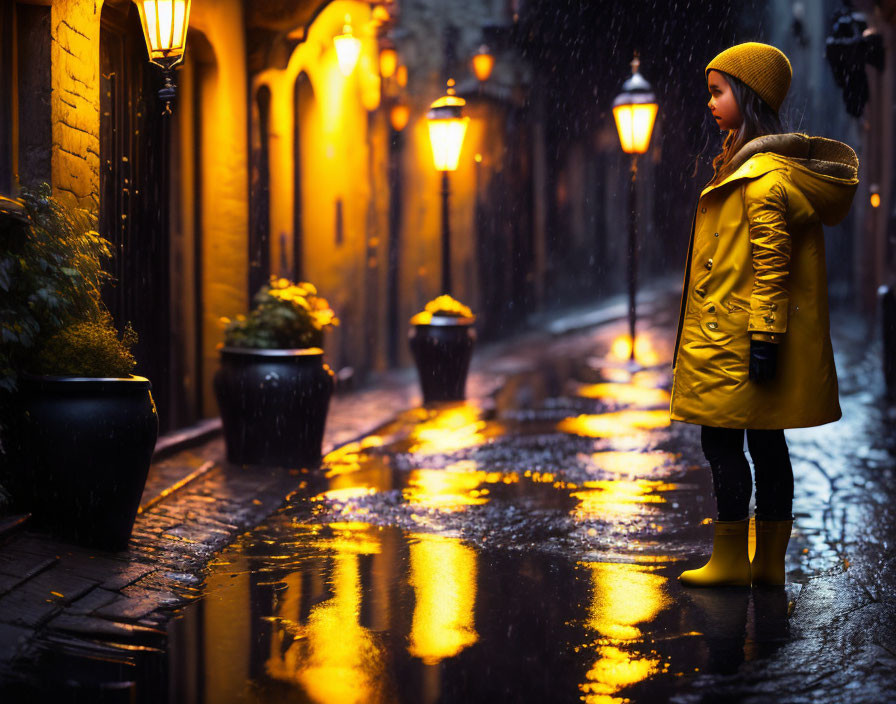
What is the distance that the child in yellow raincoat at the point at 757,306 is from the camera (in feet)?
15.1

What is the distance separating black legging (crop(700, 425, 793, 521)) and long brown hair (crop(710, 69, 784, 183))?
107cm

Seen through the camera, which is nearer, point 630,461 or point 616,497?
point 616,497

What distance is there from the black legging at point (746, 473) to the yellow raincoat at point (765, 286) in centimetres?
18

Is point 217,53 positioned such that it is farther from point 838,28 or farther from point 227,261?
point 838,28

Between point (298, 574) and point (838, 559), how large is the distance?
2.31 m

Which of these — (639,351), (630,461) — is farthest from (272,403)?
(639,351)

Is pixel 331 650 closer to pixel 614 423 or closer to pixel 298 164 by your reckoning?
pixel 614 423

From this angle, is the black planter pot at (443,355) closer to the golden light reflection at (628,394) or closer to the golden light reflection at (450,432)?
the golden light reflection at (450,432)

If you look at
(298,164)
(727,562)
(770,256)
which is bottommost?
(727,562)

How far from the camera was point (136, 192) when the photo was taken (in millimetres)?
8492

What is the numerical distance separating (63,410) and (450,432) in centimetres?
495

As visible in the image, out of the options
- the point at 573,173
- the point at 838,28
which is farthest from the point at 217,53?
the point at 573,173

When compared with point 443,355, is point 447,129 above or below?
above

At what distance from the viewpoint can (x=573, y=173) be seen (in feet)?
84.4
